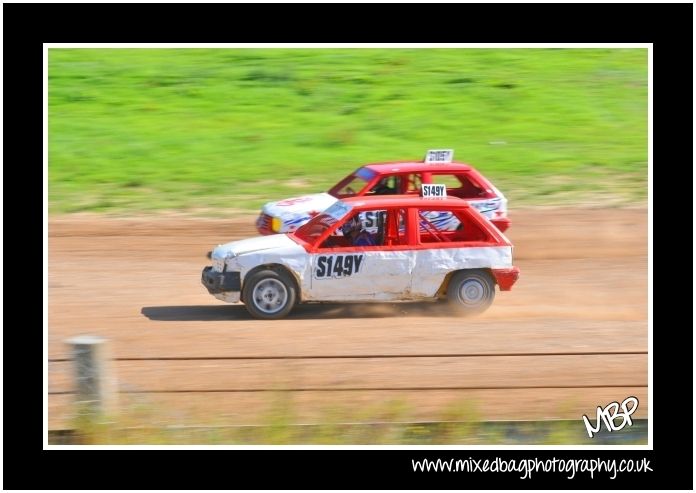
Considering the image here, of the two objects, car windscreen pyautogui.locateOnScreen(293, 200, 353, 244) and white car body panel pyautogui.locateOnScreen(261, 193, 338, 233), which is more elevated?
white car body panel pyautogui.locateOnScreen(261, 193, 338, 233)

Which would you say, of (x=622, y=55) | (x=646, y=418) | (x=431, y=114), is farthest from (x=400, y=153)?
(x=646, y=418)

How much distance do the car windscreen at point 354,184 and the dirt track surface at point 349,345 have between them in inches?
86.6

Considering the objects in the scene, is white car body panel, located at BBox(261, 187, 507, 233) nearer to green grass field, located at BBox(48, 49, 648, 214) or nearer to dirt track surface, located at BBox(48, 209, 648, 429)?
dirt track surface, located at BBox(48, 209, 648, 429)

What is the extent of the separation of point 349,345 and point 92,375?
3.28m

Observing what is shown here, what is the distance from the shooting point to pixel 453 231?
12391mm

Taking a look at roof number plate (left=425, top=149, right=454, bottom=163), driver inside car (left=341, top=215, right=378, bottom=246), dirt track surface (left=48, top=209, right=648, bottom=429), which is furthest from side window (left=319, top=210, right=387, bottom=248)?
roof number plate (left=425, top=149, right=454, bottom=163)

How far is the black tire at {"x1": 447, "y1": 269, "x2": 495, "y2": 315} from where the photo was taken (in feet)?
39.7

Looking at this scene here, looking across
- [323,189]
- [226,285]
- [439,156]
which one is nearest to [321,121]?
[323,189]

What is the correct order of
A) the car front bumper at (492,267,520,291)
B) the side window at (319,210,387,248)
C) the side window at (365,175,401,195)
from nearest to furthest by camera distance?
1. the side window at (319,210,387,248)
2. the car front bumper at (492,267,520,291)
3. the side window at (365,175,401,195)

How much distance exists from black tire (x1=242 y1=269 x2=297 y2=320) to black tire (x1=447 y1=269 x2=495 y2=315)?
1907mm

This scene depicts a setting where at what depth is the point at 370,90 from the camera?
23.8 m

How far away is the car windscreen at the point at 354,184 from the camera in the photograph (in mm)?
15547
